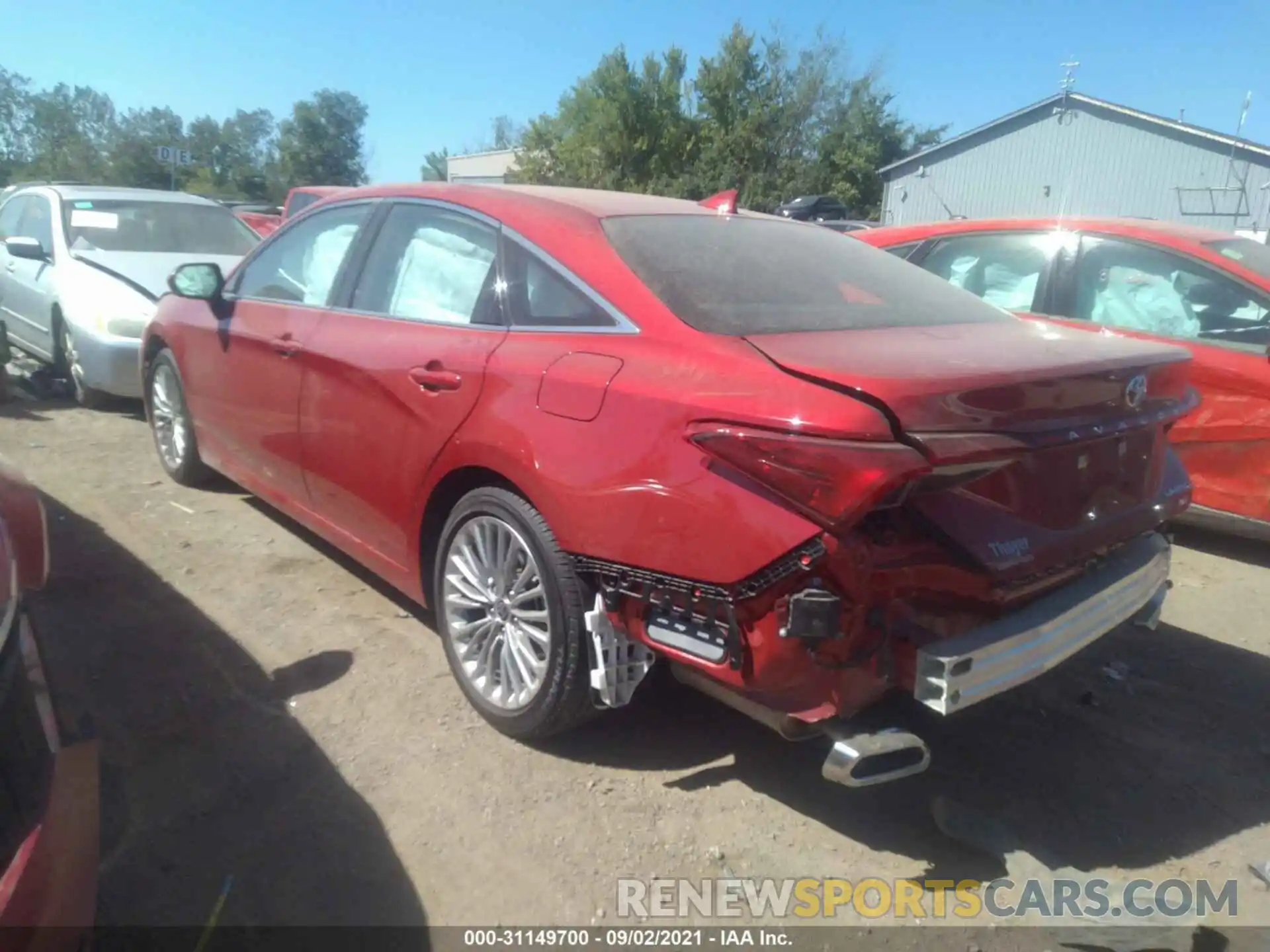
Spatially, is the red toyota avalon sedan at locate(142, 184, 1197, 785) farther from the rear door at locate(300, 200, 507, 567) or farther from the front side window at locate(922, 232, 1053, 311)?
the front side window at locate(922, 232, 1053, 311)

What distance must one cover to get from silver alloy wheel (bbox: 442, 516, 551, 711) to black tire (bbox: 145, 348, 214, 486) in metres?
2.51

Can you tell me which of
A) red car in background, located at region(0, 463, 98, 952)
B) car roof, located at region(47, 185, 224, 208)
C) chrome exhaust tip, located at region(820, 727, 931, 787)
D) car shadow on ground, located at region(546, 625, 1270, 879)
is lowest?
car shadow on ground, located at region(546, 625, 1270, 879)

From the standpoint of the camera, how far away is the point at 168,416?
209 inches

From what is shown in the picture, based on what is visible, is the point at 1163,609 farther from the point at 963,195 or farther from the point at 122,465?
the point at 963,195

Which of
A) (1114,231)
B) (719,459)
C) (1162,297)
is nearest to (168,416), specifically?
(719,459)

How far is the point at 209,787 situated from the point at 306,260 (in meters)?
2.30

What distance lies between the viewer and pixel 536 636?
114 inches

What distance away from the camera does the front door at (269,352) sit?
12.9ft

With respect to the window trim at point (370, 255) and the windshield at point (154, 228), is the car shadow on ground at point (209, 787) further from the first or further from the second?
the windshield at point (154, 228)

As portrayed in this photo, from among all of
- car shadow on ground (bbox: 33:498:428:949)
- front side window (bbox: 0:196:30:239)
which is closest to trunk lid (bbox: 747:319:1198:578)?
car shadow on ground (bbox: 33:498:428:949)

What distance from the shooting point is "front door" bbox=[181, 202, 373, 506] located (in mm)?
3938

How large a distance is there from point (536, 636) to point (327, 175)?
60.1 meters

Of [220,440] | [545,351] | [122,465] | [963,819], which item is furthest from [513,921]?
[122,465]

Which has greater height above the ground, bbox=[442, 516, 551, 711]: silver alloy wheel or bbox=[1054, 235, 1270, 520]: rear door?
bbox=[1054, 235, 1270, 520]: rear door
